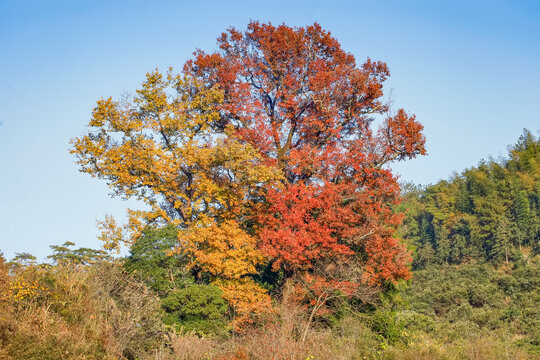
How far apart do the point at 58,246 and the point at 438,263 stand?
4250cm

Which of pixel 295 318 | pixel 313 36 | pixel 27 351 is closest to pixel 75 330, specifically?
pixel 27 351

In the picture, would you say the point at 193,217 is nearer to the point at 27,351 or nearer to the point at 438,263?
the point at 27,351

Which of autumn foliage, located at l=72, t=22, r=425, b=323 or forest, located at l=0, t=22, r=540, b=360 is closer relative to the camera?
forest, located at l=0, t=22, r=540, b=360

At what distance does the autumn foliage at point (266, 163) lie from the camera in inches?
653

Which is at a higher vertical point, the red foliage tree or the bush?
the red foliage tree

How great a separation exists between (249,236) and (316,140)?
501 cm

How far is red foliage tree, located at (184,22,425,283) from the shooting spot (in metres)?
16.9

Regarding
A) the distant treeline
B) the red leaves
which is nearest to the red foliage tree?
the red leaves

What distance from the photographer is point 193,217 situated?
699 inches

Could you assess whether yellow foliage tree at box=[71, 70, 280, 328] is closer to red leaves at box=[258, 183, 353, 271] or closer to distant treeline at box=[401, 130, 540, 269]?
red leaves at box=[258, 183, 353, 271]

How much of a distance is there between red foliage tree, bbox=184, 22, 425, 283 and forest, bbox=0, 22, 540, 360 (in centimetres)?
6

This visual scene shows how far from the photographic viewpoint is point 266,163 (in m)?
18.5

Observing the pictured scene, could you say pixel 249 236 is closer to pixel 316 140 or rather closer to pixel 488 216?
pixel 316 140

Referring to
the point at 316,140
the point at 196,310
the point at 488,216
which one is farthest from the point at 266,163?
the point at 488,216
